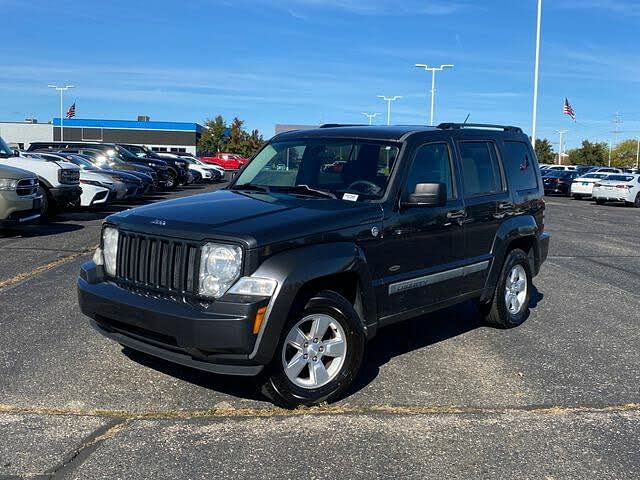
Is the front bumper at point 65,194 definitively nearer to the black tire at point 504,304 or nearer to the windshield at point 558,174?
the black tire at point 504,304

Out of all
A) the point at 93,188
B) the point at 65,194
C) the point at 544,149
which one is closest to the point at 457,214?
the point at 65,194

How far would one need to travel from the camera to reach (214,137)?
85750mm

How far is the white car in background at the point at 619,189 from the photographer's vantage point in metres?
28.0

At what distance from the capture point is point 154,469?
3.56 metres

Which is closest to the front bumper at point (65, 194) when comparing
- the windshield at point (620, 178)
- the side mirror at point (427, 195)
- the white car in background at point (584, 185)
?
the side mirror at point (427, 195)

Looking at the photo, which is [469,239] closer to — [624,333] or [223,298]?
[624,333]

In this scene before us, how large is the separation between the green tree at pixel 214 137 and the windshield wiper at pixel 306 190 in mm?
81781

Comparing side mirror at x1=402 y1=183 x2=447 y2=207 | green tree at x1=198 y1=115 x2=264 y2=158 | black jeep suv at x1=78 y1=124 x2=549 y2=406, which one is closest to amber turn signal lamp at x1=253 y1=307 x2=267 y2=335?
black jeep suv at x1=78 y1=124 x2=549 y2=406

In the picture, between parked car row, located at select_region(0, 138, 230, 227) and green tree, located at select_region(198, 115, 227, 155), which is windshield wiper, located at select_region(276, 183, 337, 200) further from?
green tree, located at select_region(198, 115, 227, 155)

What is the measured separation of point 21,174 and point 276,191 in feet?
25.6

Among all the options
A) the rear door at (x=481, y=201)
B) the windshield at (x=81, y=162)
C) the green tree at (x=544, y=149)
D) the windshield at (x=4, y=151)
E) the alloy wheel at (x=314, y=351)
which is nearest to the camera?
the alloy wheel at (x=314, y=351)

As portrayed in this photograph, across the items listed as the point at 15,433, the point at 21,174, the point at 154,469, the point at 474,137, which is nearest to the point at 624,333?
the point at 474,137

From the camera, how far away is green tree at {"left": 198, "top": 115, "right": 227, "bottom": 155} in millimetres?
85438

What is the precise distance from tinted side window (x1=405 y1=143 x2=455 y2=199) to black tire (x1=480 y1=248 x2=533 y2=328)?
1219 mm
